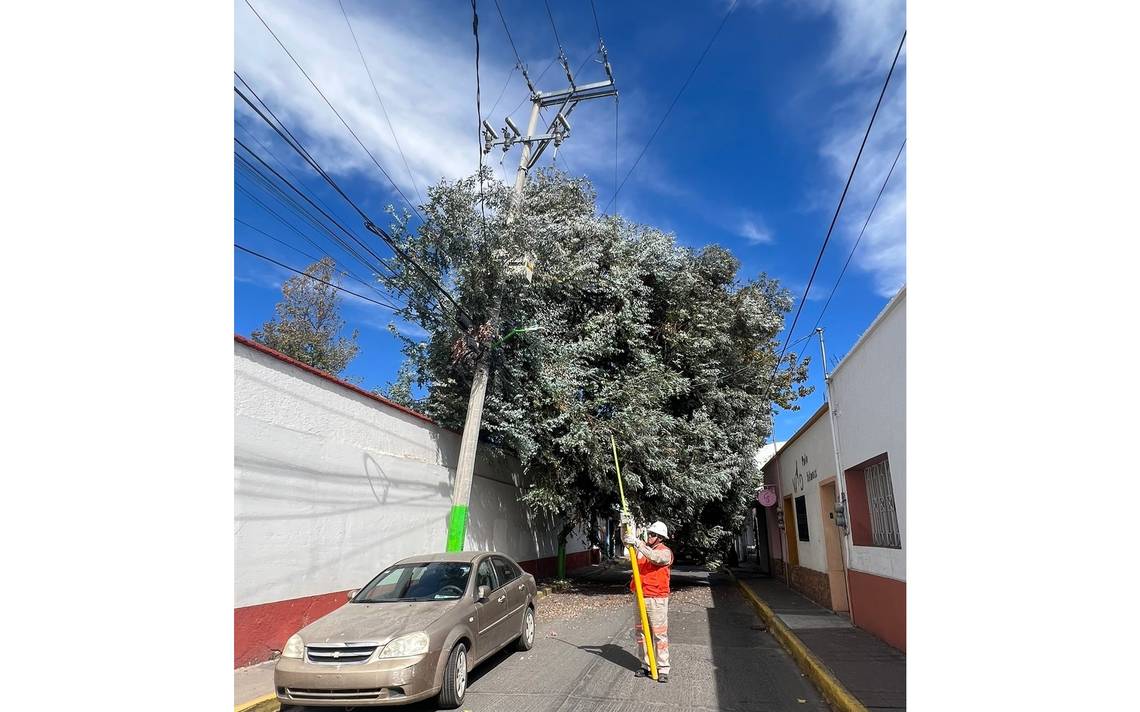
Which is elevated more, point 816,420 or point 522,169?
point 522,169

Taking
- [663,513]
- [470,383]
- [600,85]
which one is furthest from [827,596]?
[600,85]

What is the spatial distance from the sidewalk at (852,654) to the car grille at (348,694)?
415 cm

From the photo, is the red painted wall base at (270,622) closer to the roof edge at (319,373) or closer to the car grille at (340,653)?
the car grille at (340,653)

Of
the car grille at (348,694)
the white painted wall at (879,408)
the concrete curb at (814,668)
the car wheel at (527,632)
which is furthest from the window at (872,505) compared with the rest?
the car grille at (348,694)

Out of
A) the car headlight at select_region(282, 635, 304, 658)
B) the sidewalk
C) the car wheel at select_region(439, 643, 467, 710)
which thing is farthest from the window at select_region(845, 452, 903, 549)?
the car headlight at select_region(282, 635, 304, 658)

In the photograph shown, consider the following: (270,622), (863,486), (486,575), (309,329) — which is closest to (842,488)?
(863,486)

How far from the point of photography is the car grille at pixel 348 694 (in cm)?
595

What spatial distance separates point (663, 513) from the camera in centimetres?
1644

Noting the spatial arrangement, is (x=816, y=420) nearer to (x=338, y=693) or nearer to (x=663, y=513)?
(x=663, y=513)

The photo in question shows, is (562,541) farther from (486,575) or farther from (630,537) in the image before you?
(630,537)

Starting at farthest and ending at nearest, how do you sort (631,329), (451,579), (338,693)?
(631,329) < (451,579) < (338,693)

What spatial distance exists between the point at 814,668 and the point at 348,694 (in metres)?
4.90

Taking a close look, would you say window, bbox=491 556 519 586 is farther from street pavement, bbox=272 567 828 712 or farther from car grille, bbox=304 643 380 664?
car grille, bbox=304 643 380 664
